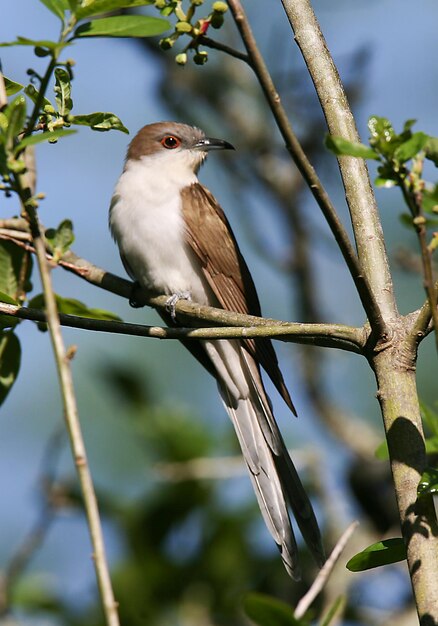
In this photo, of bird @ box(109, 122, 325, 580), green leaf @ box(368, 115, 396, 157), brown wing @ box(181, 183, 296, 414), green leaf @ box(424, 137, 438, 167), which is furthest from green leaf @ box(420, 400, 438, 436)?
brown wing @ box(181, 183, 296, 414)

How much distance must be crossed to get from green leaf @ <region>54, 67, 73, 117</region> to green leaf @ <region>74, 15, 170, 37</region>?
0.94 feet

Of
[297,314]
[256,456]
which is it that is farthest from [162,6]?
[297,314]

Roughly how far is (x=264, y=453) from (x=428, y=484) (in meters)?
2.26

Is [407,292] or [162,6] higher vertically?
[407,292]

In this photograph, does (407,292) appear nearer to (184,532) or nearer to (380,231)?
(184,532)

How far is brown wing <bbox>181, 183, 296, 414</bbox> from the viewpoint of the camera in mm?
4621

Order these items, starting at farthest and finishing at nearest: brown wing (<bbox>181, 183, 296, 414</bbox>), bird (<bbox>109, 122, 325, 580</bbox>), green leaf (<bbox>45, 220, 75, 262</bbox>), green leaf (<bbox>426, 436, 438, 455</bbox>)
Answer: brown wing (<bbox>181, 183, 296, 414</bbox>)
bird (<bbox>109, 122, 325, 580</bbox>)
green leaf (<bbox>45, 220, 75, 262</bbox>)
green leaf (<bbox>426, 436, 438, 455</bbox>)

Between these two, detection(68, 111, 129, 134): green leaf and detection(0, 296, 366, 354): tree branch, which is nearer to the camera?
detection(0, 296, 366, 354): tree branch

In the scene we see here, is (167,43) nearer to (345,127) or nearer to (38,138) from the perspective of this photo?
(38,138)

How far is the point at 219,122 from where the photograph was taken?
8.11m

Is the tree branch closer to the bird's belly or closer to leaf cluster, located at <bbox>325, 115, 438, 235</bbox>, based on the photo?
leaf cluster, located at <bbox>325, 115, 438, 235</bbox>

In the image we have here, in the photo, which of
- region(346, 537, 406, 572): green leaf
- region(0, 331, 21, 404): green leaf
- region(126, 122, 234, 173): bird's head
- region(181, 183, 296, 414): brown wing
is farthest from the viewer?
region(126, 122, 234, 173): bird's head

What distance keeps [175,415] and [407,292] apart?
3.70m

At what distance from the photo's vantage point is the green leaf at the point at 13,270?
3078 millimetres
